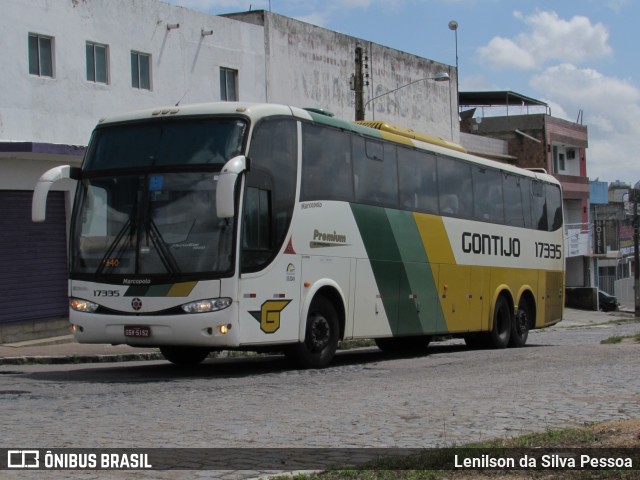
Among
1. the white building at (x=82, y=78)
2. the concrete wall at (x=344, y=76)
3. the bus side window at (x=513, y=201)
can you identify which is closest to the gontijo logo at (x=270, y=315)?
the bus side window at (x=513, y=201)

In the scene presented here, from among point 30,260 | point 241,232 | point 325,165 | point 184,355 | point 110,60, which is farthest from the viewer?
point 110,60

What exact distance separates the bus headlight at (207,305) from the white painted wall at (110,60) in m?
10.9

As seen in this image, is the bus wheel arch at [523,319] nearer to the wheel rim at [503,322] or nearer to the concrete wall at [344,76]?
the wheel rim at [503,322]

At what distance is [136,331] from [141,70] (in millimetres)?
15013

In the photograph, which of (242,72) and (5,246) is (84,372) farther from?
(242,72)

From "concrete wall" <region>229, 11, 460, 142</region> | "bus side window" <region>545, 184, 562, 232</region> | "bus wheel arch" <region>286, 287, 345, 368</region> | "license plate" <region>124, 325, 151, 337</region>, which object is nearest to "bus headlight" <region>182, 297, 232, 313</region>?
"license plate" <region>124, 325, 151, 337</region>

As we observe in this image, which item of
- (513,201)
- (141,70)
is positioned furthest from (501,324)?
(141,70)

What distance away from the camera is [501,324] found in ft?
67.4

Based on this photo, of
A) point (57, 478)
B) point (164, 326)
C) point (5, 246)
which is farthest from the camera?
point (5, 246)

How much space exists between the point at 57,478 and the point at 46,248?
17242 millimetres

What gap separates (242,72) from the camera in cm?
3016

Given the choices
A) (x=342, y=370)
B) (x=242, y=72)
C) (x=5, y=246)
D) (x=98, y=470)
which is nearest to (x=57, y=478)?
(x=98, y=470)

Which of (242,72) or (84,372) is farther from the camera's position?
(242,72)

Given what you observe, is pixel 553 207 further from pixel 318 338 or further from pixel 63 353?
pixel 63 353
